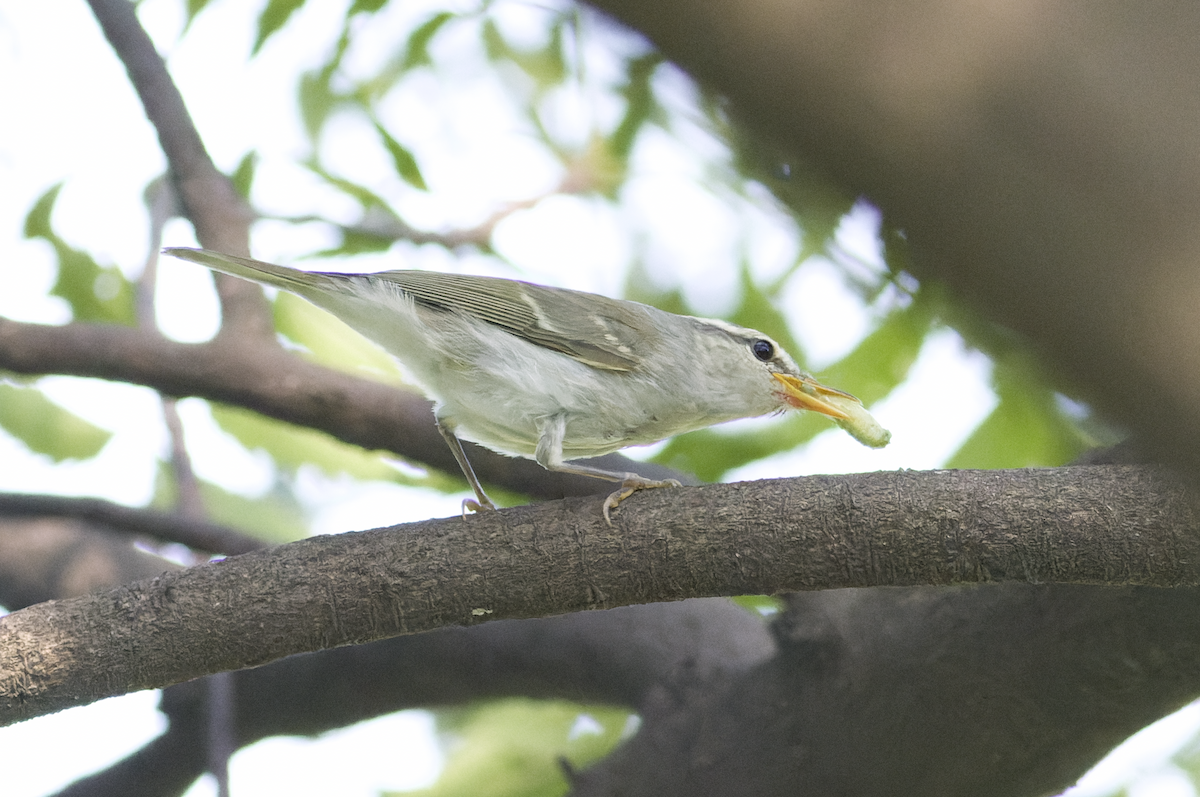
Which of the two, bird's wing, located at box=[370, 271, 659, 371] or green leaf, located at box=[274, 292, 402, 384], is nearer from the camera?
bird's wing, located at box=[370, 271, 659, 371]

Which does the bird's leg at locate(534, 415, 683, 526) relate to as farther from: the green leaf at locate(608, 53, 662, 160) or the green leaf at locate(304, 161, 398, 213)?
the green leaf at locate(304, 161, 398, 213)

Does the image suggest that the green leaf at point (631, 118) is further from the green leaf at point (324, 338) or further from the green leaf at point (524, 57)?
the green leaf at point (324, 338)

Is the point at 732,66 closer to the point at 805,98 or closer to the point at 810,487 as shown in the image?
the point at 805,98

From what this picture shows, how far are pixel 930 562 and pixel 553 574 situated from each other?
101 cm

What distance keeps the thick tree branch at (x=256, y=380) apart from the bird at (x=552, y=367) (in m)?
0.74

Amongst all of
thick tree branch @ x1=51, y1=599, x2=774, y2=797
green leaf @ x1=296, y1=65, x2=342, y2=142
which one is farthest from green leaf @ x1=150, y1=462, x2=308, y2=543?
green leaf @ x1=296, y1=65, x2=342, y2=142

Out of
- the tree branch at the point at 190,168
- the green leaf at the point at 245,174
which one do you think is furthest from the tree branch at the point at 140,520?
the green leaf at the point at 245,174

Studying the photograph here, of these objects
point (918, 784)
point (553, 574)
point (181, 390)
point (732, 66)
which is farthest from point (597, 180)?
point (732, 66)

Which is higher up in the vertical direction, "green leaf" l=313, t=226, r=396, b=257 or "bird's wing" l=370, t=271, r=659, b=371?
"bird's wing" l=370, t=271, r=659, b=371

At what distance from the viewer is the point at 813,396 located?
145 inches

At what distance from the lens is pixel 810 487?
261cm

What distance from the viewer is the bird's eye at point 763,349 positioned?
376 cm

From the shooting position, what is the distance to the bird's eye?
3.76 metres

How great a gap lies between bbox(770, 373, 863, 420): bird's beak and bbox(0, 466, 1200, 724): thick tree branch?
3.34ft
